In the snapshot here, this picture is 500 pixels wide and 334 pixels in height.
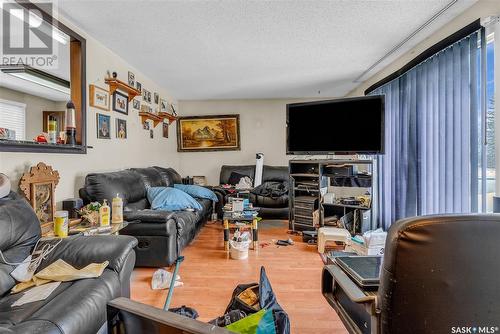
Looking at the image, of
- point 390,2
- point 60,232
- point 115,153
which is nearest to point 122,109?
point 115,153

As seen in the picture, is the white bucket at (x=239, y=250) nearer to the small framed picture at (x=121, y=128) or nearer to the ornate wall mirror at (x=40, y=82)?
the ornate wall mirror at (x=40, y=82)

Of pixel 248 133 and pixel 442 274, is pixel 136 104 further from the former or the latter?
pixel 442 274

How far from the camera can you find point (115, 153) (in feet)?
10.8

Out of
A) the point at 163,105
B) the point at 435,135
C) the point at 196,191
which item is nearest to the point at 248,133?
the point at 163,105

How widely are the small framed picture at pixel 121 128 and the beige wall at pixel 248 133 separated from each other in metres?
2.28

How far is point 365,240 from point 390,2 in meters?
2.18

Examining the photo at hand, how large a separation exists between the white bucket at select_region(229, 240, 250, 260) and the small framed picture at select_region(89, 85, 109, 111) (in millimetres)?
2109

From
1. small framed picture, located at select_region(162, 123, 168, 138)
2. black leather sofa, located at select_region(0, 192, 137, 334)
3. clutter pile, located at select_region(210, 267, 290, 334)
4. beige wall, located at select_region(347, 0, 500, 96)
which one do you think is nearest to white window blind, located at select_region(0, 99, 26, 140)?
black leather sofa, located at select_region(0, 192, 137, 334)

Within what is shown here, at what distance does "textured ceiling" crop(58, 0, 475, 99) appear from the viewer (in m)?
2.21

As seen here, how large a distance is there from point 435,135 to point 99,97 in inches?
137

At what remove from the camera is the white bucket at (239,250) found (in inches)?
112

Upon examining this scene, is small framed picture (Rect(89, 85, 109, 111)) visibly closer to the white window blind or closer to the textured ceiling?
the textured ceiling

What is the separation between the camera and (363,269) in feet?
3.91

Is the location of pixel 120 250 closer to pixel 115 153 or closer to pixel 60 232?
pixel 60 232
